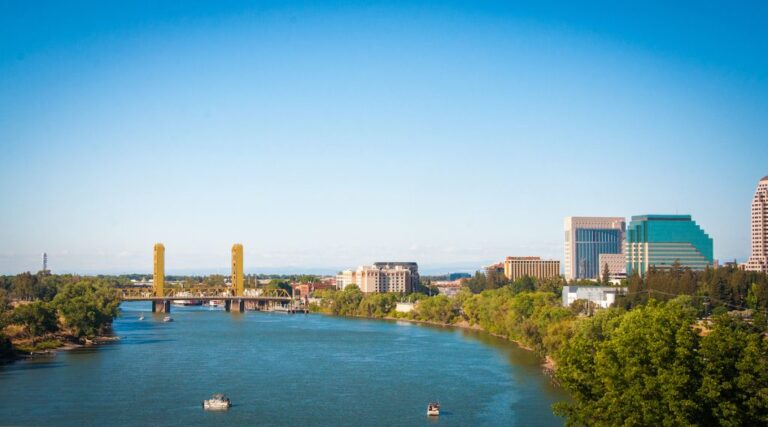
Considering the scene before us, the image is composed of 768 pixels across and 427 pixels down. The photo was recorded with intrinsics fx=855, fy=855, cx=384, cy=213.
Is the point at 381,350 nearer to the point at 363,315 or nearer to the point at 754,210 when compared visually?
the point at 363,315

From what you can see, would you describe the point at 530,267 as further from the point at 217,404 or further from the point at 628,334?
the point at 628,334

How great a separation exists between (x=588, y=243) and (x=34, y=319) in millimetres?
71848

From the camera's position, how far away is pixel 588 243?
93250mm

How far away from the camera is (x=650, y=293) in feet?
107

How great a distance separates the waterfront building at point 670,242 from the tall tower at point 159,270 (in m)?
37.0

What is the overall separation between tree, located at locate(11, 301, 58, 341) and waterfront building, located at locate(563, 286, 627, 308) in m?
20.8

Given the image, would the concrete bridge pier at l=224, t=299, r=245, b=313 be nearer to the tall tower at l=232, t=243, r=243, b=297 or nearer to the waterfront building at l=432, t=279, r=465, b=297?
the tall tower at l=232, t=243, r=243, b=297

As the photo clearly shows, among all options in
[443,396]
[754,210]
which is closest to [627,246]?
[754,210]

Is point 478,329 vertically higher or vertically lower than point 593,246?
lower

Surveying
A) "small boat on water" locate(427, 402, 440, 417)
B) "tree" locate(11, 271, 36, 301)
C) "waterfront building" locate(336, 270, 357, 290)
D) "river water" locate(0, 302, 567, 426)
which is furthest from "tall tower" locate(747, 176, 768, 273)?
"tree" locate(11, 271, 36, 301)

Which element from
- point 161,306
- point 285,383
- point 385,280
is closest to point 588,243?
point 385,280

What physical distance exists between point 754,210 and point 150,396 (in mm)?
49910

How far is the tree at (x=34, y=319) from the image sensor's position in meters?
30.1

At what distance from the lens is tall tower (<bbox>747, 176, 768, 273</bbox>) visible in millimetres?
57969
